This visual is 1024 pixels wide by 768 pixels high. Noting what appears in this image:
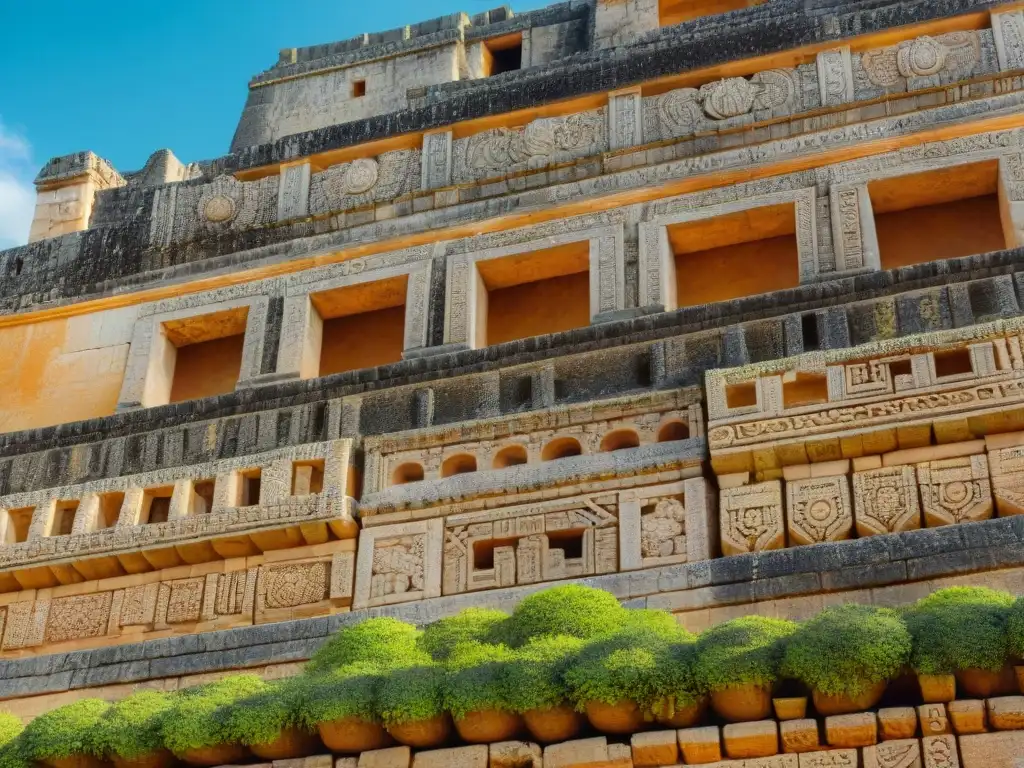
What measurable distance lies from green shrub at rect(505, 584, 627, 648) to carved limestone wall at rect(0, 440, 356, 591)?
8.45 ft

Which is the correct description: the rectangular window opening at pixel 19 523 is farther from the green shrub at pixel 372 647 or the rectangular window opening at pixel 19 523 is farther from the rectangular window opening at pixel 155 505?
the green shrub at pixel 372 647

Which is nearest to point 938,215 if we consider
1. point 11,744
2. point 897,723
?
point 897,723

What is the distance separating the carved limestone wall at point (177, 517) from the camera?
1290cm

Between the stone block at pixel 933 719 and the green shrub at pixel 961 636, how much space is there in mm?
192

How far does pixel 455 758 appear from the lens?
32.1 ft

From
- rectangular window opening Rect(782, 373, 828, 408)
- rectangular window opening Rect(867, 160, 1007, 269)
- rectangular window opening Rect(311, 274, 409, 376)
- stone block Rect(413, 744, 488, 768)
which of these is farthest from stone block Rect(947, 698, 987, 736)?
rectangular window opening Rect(311, 274, 409, 376)

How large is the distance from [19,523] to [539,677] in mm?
6429

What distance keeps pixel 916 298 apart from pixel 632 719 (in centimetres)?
465

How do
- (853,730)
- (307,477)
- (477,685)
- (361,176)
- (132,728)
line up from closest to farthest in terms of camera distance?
(853,730), (477,685), (132,728), (307,477), (361,176)

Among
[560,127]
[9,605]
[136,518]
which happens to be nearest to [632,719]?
[136,518]

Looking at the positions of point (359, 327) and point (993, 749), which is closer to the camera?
point (993, 749)

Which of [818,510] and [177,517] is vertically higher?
[177,517]

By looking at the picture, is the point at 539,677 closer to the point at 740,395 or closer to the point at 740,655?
the point at 740,655

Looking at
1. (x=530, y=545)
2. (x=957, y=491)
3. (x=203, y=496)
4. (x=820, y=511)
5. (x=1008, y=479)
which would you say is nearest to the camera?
(x=1008, y=479)
